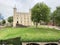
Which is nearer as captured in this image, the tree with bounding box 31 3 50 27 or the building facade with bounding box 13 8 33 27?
the tree with bounding box 31 3 50 27

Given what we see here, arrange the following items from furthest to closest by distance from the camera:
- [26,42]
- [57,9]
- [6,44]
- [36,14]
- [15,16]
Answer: [15,16], [57,9], [36,14], [26,42], [6,44]

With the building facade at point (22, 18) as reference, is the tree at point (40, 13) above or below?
above

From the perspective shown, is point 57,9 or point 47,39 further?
point 57,9

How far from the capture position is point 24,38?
69812 mm

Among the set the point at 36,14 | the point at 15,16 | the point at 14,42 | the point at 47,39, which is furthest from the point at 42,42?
the point at 15,16

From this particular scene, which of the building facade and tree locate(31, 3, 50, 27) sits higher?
tree locate(31, 3, 50, 27)

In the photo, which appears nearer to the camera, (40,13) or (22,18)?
(40,13)

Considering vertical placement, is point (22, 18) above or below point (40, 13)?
below

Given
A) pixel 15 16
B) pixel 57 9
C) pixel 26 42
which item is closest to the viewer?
pixel 26 42

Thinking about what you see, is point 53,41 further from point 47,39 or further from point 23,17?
point 23,17

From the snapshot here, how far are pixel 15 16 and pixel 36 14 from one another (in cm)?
4001

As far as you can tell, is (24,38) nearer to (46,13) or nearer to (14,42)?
(14,42)

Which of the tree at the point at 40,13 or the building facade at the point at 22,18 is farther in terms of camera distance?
the building facade at the point at 22,18

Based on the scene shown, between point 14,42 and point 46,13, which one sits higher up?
point 46,13
